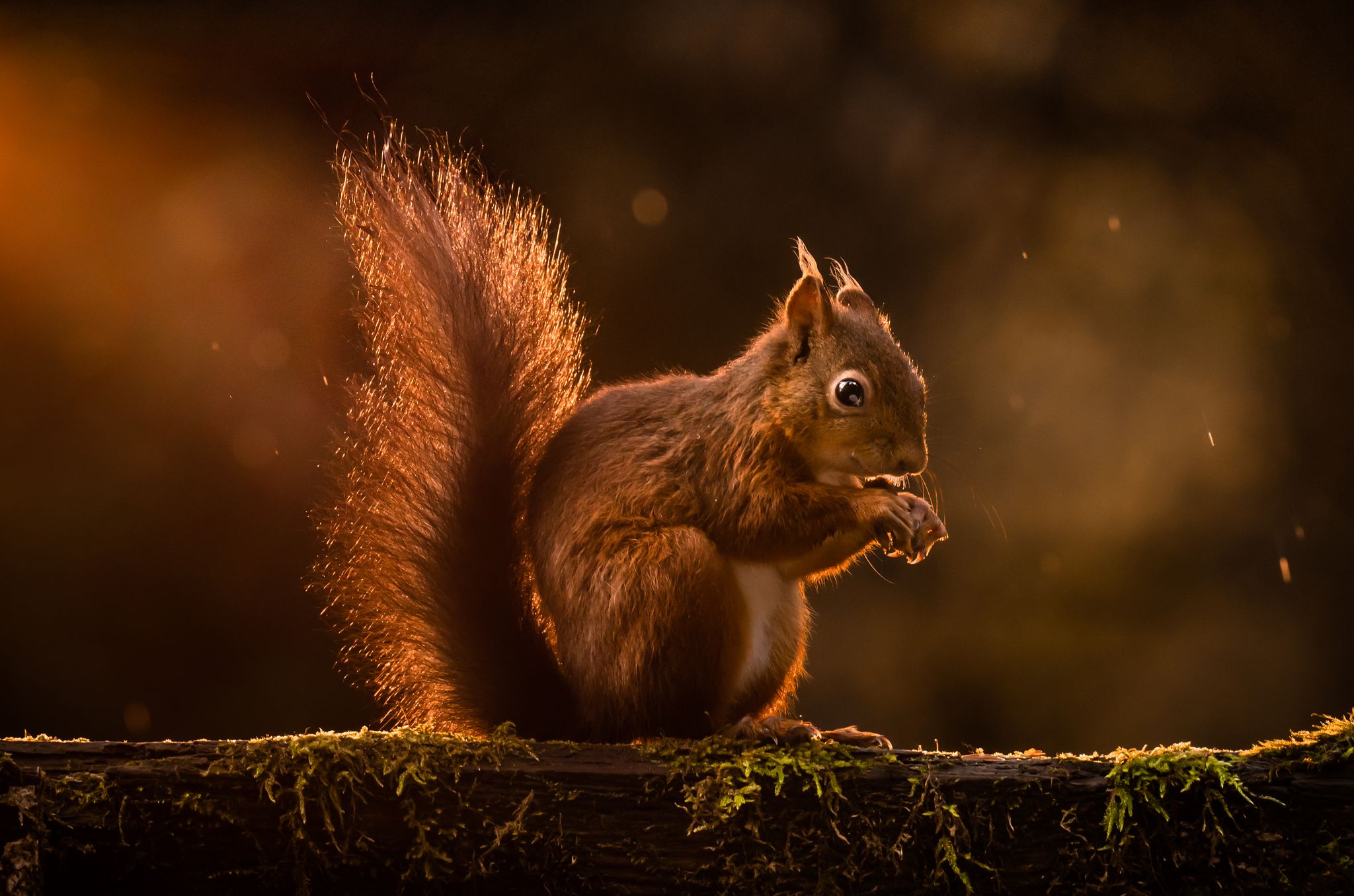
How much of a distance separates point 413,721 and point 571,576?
0.44 metres

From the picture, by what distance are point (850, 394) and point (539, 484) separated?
51cm

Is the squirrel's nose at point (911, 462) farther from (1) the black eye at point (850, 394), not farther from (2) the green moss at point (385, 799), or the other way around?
(2) the green moss at point (385, 799)

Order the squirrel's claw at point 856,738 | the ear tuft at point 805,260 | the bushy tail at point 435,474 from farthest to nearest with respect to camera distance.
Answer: the ear tuft at point 805,260 < the bushy tail at point 435,474 < the squirrel's claw at point 856,738

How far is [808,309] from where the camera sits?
1.64m

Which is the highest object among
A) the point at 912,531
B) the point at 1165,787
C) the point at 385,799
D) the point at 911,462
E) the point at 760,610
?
the point at 911,462

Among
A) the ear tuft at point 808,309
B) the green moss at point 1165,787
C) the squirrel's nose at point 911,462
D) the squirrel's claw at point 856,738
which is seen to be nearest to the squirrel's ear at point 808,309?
the ear tuft at point 808,309

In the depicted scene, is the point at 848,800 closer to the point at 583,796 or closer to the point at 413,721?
the point at 583,796

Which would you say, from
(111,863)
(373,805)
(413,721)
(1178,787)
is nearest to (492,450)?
(413,721)

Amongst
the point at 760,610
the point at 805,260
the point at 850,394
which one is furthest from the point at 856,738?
the point at 805,260

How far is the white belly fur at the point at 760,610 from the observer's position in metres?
1.52

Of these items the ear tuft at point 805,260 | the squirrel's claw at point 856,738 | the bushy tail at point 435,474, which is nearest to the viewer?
the squirrel's claw at point 856,738

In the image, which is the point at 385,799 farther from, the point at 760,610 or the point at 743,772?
the point at 760,610

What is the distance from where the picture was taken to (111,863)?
3.83ft

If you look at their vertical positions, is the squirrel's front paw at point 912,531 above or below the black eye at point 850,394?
below
